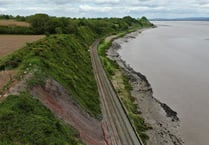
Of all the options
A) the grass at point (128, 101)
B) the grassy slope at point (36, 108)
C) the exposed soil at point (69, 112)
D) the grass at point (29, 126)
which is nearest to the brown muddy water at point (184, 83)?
the grass at point (128, 101)

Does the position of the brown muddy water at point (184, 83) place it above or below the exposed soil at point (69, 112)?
below

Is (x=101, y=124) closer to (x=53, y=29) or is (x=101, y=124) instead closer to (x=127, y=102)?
(x=127, y=102)

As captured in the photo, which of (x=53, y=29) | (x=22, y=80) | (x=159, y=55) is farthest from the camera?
(x=159, y=55)

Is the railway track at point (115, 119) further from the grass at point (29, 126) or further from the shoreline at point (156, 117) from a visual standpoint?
the grass at point (29, 126)

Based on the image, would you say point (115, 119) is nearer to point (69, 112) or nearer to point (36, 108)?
point (69, 112)

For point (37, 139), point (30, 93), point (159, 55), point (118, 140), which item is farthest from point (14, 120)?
point (159, 55)

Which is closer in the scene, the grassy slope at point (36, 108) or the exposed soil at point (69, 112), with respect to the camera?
the grassy slope at point (36, 108)

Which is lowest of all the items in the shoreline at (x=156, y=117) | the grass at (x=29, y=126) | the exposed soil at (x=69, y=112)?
the shoreline at (x=156, y=117)
